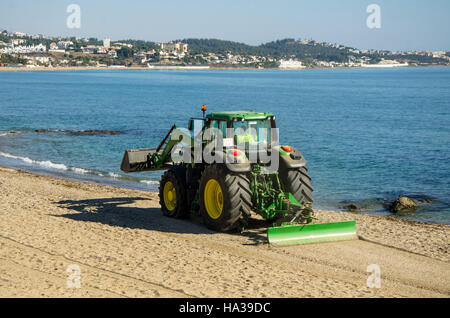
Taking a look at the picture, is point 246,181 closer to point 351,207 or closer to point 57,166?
point 351,207

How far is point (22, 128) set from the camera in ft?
134

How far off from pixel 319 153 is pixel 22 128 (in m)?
23.7

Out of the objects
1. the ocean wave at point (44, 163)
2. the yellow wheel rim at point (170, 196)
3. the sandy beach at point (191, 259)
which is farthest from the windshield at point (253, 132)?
the ocean wave at point (44, 163)

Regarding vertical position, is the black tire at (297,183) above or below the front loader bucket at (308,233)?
above

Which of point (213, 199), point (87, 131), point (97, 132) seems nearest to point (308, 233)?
point (213, 199)

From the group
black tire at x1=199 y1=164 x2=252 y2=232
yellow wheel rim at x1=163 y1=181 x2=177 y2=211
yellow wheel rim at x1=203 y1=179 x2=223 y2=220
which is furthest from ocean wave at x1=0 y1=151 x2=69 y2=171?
black tire at x1=199 y1=164 x2=252 y2=232

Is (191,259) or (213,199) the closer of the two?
(191,259)

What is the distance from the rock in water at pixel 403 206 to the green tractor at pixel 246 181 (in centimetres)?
708

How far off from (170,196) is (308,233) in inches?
163

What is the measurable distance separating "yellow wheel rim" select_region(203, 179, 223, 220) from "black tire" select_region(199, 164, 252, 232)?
23cm

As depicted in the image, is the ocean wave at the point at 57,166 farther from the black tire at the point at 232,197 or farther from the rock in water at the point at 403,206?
the black tire at the point at 232,197

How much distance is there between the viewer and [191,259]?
952cm

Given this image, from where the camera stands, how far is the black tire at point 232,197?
34.7 ft
